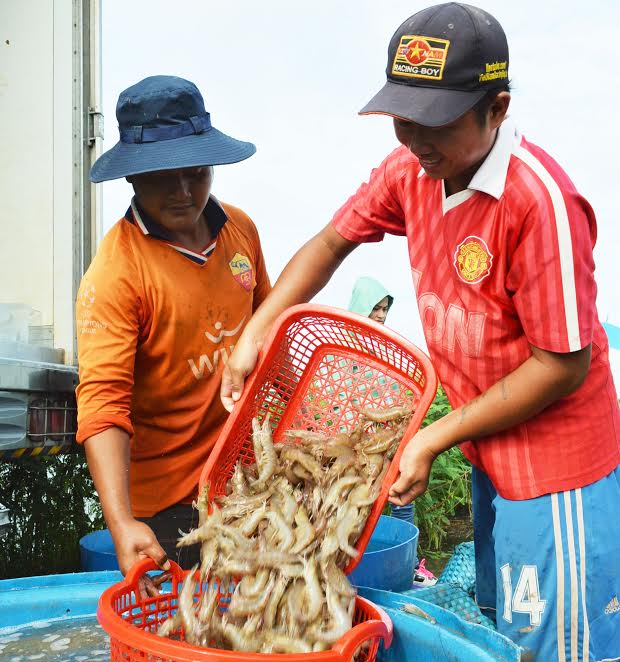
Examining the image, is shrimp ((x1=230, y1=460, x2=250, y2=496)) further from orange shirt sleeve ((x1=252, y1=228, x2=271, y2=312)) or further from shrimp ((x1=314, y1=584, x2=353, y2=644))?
orange shirt sleeve ((x1=252, y1=228, x2=271, y2=312))

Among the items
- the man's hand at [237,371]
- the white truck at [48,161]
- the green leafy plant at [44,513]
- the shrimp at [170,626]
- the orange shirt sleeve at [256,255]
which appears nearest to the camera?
the shrimp at [170,626]

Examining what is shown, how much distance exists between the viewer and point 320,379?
2945mm

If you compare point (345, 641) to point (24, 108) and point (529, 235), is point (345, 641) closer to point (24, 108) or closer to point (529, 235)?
point (529, 235)

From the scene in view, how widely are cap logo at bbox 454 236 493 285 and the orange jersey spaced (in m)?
1.14

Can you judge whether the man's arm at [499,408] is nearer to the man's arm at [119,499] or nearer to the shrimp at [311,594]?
the shrimp at [311,594]

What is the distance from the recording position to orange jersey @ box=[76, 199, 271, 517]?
2840mm

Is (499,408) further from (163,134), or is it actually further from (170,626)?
(163,134)

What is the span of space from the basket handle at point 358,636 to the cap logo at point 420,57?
145 centimetres

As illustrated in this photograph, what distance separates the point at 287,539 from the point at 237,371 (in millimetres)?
628

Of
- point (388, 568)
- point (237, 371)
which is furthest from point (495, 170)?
point (388, 568)

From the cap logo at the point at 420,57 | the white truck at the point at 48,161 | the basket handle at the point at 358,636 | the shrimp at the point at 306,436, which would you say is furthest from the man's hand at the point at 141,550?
the white truck at the point at 48,161

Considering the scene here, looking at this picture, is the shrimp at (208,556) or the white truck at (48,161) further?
the white truck at (48,161)

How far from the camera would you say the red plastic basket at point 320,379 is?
2611 mm

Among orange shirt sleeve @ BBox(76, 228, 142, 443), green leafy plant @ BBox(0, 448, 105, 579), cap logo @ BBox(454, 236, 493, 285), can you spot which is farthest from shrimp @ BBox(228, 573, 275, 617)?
green leafy plant @ BBox(0, 448, 105, 579)
